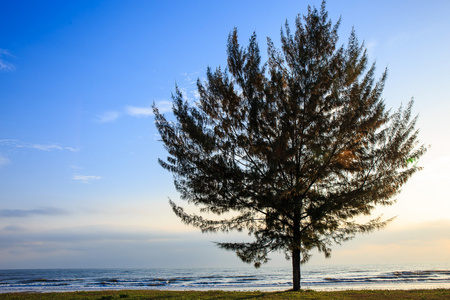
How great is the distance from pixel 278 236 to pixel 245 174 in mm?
3534

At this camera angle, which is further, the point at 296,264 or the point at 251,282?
the point at 251,282

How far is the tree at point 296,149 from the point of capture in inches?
604

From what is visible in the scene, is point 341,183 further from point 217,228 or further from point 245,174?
point 217,228

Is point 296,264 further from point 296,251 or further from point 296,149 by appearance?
point 296,149

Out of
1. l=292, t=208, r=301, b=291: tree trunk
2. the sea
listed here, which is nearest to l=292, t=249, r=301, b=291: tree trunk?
l=292, t=208, r=301, b=291: tree trunk

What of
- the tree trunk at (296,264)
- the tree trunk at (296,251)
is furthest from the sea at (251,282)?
the tree trunk at (296,251)

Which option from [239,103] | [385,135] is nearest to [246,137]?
[239,103]

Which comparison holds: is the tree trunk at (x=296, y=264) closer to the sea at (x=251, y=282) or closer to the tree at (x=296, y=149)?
the tree at (x=296, y=149)

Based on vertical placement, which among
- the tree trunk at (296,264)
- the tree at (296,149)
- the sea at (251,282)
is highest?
the tree at (296,149)

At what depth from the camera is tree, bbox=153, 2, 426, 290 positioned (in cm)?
1534

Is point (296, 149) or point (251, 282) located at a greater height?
point (296, 149)

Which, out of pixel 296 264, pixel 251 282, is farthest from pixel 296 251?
pixel 251 282

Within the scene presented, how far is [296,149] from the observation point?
51.2 ft

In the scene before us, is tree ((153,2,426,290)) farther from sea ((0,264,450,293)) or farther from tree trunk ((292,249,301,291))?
sea ((0,264,450,293))
